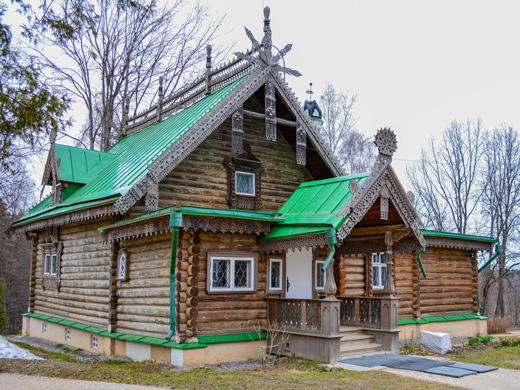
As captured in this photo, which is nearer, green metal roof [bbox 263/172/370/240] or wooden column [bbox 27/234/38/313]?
green metal roof [bbox 263/172/370/240]

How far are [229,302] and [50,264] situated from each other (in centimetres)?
1000

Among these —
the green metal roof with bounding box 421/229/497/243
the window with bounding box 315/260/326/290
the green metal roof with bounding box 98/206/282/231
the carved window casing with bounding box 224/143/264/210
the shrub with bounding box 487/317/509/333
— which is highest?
the carved window casing with bounding box 224/143/264/210

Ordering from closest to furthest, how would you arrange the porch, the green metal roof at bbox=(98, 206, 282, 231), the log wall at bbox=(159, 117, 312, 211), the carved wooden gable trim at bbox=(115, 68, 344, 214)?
the green metal roof at bbox=(98, 206, 282, 231) → the porch → the carved wooden gable trim at bbox=(115, 68, 344, 214) → the log wall at bbox=(159, 117, 312, 211)

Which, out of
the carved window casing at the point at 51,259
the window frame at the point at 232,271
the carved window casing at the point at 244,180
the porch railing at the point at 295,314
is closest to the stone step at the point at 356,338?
the porch railing at the point at 295,314

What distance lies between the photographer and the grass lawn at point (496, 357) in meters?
13.2

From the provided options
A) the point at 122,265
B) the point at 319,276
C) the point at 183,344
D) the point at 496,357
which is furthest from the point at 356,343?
the point at 122,265

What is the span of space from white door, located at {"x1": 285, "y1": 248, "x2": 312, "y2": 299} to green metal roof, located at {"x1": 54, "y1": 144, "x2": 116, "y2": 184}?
8.06 meters

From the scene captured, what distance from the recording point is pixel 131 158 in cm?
1809

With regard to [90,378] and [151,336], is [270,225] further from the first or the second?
[90,378]

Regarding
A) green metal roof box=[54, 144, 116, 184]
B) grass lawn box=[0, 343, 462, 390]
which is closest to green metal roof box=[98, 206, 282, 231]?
grass lawn box=[0, 343, 462, 390]

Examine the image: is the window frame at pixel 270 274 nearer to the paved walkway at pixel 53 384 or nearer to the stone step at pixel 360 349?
the stone step at pixel 360 349

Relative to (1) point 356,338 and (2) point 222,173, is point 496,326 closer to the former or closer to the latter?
(1) point 356,338

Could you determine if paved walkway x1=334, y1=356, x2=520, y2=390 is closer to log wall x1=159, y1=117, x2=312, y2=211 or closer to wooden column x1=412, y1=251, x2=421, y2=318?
log wall x1=159, y1=117, x2=312, y2=211

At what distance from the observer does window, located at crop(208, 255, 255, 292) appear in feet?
43.9
